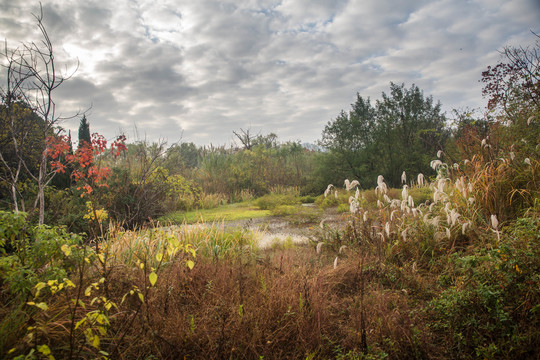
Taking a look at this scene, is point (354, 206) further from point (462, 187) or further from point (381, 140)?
point (381, 140)

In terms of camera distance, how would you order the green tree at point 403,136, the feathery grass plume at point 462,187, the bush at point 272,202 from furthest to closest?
the green tree at point 403,136 → the bush at point 272,202 → the feathery grass plume at point 462,187

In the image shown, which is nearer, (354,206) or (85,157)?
(354,206)

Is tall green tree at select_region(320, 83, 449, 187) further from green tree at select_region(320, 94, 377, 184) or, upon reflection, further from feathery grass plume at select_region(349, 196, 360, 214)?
feathery grass plume at select_region(349, 196, 360, 214)

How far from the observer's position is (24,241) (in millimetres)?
2480

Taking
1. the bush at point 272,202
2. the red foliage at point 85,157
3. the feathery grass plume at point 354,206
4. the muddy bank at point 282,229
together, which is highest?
the red foliage at point 85,157

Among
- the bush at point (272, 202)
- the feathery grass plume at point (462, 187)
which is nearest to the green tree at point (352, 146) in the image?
the bush at point (272, 202)

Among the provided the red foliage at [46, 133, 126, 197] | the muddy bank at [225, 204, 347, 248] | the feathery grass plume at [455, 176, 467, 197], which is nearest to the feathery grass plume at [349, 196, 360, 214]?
the muddy bank at [225, 204, 347, 248]

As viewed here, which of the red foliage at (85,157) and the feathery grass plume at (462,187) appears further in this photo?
the red foliage at (85,157)

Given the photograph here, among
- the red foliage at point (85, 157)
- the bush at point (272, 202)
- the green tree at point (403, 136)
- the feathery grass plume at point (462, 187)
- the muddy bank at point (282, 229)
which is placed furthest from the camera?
the green tree at point (403, 136)

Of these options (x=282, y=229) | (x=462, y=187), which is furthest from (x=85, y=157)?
(x=462, y=187)

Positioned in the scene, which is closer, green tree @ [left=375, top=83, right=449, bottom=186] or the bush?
the bush

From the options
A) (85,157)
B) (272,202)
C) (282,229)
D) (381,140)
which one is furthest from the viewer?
(381,140)

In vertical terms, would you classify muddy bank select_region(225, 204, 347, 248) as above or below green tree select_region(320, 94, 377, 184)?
below

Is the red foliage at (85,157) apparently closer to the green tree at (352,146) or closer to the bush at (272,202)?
the bush at (272,202)
